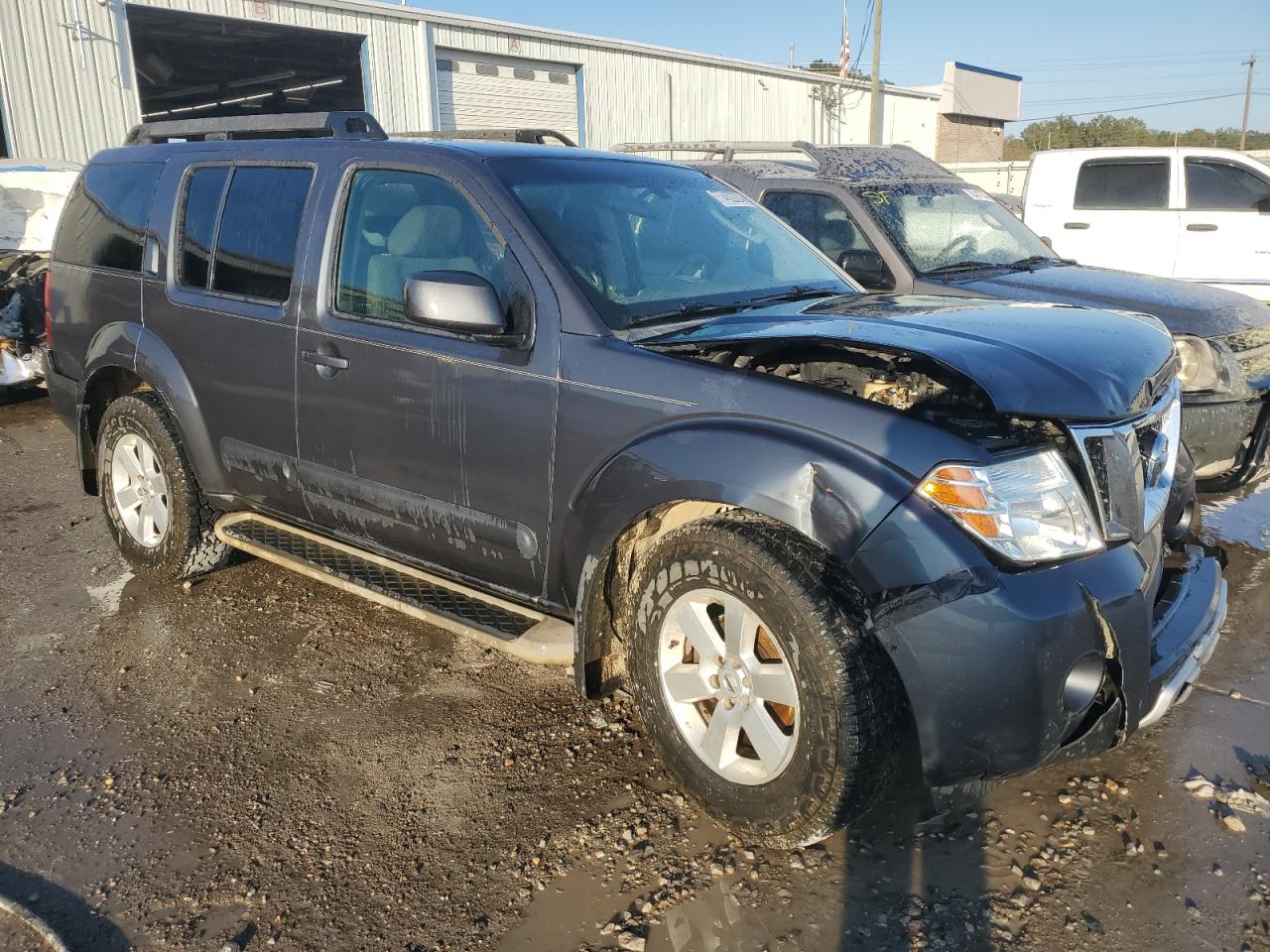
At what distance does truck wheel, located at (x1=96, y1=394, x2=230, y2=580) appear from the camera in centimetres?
449

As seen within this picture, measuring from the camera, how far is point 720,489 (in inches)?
105

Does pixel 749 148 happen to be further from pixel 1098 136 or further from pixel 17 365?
pixel 1098 136

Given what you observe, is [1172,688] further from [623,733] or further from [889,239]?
[889,239]

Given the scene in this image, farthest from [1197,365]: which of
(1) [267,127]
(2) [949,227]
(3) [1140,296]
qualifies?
(1) [267,127]

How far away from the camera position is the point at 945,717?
94.7 inches

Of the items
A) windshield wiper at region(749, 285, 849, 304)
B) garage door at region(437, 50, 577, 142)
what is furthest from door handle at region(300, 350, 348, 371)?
garage door at region(437, 50, 577, 142)

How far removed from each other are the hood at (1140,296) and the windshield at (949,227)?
0.33 metres

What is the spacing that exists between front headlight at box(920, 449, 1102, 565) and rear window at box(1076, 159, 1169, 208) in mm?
8337

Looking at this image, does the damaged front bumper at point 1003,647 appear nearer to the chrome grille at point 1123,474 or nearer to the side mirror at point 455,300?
the chrome grille at point 1123,474

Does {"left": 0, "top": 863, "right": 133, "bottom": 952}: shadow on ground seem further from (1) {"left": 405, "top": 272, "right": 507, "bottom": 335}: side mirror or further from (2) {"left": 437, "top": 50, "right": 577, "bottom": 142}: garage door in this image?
(2) {"left": 437, "top": 50, "right": 577, "bottom": 142}: garage door

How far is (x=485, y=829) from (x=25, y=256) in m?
8.69

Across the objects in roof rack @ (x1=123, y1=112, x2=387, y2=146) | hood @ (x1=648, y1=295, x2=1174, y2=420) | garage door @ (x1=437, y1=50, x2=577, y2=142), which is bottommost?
hood @ (x1=648, y1=295, x2=1174, y2=420)

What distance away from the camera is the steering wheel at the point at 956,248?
6.47 metres

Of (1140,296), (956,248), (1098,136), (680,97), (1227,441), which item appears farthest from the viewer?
(1098,136)
